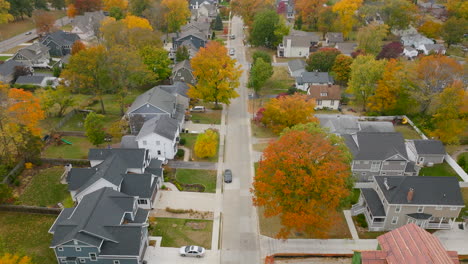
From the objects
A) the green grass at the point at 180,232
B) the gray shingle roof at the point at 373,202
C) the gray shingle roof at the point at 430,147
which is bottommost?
the green grass at the point at 180,232

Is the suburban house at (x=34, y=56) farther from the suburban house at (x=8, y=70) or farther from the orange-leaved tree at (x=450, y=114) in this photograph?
the orange-leaved tree at (x=450, y=114)

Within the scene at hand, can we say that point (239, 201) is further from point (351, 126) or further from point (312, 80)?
point (312, 80)

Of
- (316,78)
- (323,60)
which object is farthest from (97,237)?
(323,60)

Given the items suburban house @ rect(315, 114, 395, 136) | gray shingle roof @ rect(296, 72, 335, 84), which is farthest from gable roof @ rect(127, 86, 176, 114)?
gray shingle roof @ rect(296, 72, 335, 84)

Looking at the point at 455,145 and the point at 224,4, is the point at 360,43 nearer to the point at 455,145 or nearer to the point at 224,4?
the point at 455,145

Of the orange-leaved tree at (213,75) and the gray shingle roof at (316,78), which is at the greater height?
the orange-leaved tree at (213,75)

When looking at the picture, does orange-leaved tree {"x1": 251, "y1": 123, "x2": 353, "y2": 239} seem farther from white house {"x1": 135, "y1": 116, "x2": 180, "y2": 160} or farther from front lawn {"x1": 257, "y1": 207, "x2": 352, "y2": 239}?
white house {"x1": 135, "y1": 116, "x2": 180, "y2": 160}

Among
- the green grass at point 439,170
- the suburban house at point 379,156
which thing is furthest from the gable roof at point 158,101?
the green grass at point 439,170
